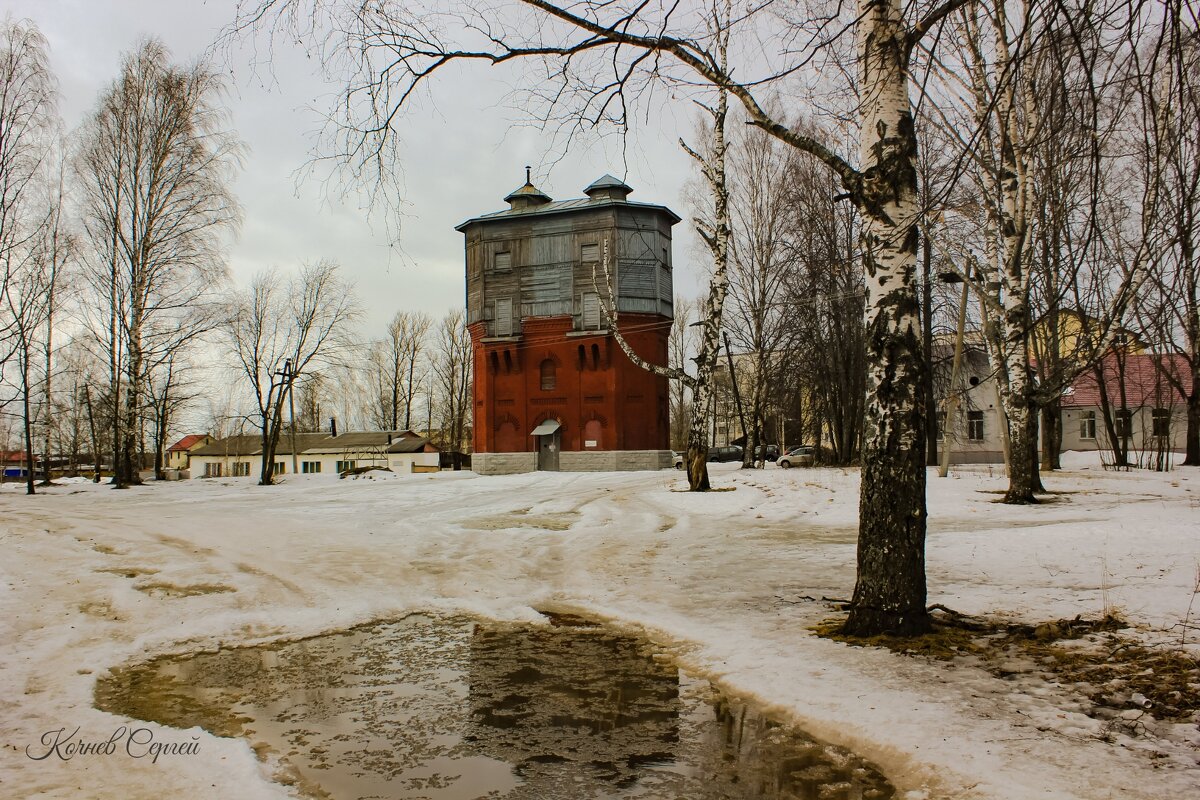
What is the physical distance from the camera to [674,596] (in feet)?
25.1

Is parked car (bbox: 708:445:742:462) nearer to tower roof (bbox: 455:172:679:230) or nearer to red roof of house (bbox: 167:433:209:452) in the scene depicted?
tower roof (bbox: 455:172:679:230)

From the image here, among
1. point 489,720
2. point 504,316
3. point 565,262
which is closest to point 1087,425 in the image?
point 565,262

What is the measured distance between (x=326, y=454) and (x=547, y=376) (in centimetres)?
3756

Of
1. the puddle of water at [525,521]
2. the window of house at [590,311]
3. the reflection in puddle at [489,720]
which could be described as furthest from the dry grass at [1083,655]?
the window of house at [590,311]

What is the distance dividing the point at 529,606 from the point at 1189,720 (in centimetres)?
520

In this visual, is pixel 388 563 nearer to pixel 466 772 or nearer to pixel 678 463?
pixel 466 772

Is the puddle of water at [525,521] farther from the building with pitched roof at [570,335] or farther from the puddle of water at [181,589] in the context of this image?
the building with pitched roof at [570,335]

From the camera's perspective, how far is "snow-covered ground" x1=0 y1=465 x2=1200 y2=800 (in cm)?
347

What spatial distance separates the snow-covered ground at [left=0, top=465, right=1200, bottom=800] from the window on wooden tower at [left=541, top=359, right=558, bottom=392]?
2258 cm

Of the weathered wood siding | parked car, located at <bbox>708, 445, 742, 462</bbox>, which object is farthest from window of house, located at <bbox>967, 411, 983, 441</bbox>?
the weathered wood siding

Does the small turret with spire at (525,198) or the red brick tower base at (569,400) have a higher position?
the small turret with spire at (525,198)

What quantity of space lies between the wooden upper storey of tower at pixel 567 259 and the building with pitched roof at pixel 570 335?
5 cm

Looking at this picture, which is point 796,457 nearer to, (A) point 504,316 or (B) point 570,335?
(B) point 570,335

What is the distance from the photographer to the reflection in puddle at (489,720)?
137 inches
